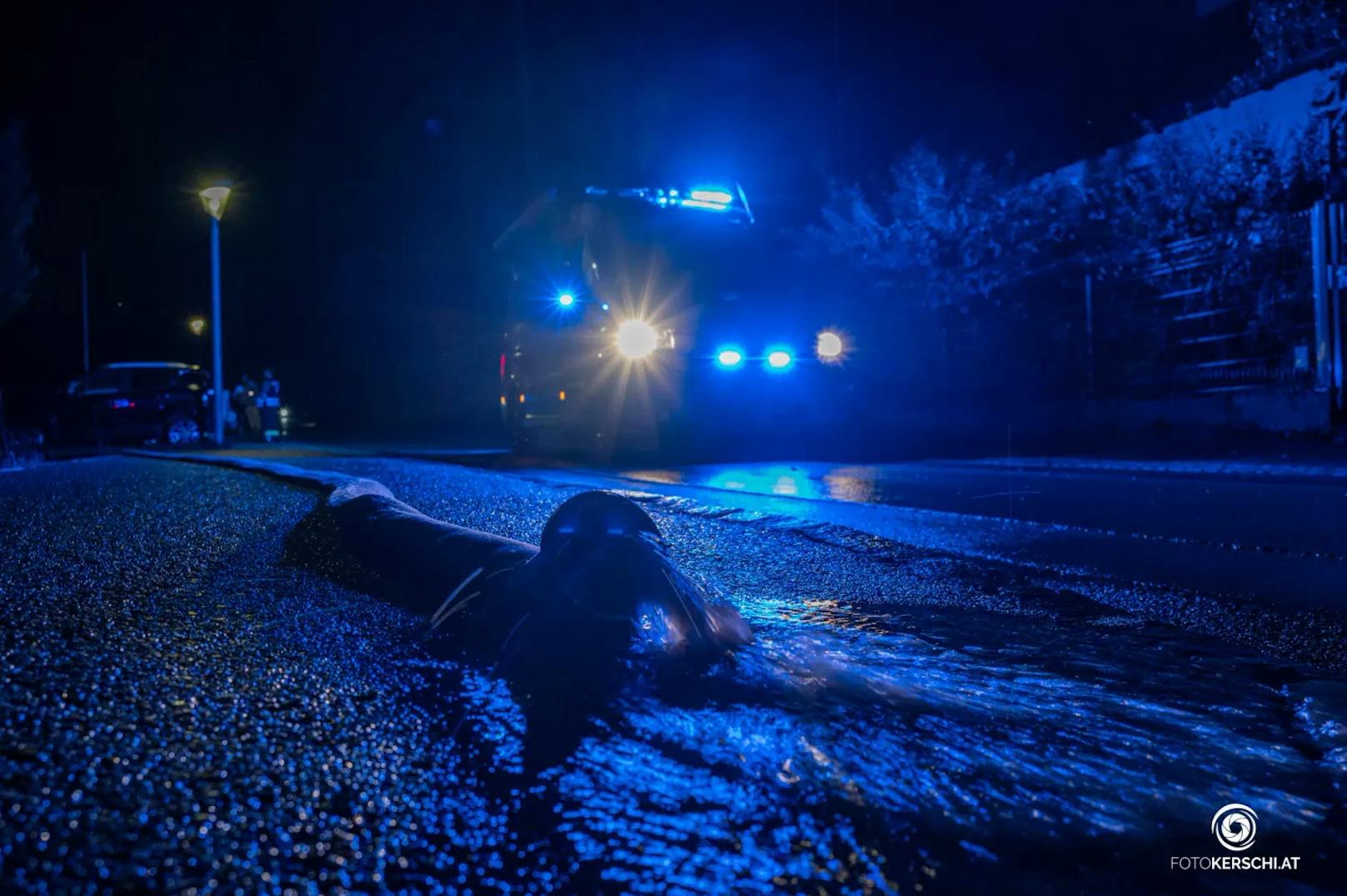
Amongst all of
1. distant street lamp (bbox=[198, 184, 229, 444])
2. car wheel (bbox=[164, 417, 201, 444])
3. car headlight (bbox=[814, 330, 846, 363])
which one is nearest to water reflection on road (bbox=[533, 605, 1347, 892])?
car headlight (bbox=[814, 330, 846, 363])

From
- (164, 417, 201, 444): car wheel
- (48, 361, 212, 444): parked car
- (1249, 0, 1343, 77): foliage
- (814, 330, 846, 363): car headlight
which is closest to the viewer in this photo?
(1249, 0, 1343, 77): foliage

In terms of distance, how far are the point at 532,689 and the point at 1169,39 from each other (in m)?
17.6

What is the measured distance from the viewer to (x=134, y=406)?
20.5 metres

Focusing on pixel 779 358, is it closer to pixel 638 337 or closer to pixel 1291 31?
pixel 638 337

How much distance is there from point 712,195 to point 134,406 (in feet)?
46.0

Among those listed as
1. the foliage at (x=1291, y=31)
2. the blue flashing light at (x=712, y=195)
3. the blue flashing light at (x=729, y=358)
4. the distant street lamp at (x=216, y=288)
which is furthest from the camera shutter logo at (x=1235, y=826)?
the distant street lamp at (x=216, y=288)

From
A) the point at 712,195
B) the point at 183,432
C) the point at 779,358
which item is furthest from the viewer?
the point at 183,432

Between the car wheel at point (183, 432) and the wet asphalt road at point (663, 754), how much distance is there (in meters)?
19.4

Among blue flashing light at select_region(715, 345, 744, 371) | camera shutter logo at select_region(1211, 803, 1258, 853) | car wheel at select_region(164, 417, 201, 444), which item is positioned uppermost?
blue flashing light at select_region(715, 345, 744, 371)

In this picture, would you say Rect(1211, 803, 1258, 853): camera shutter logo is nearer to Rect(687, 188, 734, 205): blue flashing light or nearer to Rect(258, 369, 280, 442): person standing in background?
Rect(687, 188, 734, 205): blue flashing light

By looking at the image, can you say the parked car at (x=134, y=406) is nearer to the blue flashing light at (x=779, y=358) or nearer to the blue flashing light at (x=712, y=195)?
the blue flashing light at (x=712, y=195)

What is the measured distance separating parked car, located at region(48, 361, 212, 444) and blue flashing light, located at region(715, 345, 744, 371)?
43.9ft

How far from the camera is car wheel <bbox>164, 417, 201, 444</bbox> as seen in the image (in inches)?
829

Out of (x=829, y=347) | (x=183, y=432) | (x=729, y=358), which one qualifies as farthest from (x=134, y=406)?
(x=829, y=347)
